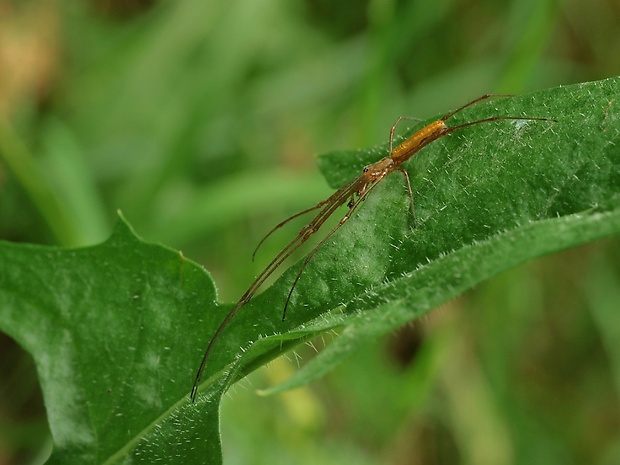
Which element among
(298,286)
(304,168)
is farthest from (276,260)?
(304,168)

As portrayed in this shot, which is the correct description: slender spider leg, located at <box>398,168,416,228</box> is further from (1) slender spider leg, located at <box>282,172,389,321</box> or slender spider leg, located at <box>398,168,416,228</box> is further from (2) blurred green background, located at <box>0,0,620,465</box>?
(2) blurred green background, located at <box>0,0,620,465</box>

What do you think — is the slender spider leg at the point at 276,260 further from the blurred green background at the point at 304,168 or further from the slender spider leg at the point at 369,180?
the blurred green background at the point at 304,168

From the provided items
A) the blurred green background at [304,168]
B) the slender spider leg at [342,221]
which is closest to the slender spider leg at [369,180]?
the slender spider leg at [342,221]

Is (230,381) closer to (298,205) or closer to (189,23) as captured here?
(298,205)

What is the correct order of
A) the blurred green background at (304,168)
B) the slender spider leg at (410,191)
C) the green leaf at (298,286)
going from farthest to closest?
the blurred green background at (304,168), the slender spider leg at (410,191), the green leaf at (298,286)

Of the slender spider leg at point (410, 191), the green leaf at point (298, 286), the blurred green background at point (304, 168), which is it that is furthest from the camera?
the blurred green background at point (304, 168)

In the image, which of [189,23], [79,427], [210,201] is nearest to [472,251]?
[79,427]
